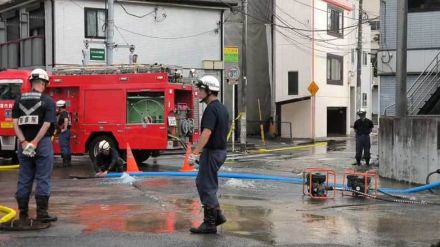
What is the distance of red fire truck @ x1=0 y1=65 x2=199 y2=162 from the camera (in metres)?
16.8

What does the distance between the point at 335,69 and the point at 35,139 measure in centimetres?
3254

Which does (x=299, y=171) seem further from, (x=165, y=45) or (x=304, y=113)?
(x=304, y=113)

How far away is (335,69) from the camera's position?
3853cm

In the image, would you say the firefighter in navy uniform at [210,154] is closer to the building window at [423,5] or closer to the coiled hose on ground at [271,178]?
the coiled hose on ground at [271,178]

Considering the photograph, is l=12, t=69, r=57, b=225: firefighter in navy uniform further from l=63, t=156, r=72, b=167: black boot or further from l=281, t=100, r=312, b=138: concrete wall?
l=281, t=100, r=312, b=138: concrete wall

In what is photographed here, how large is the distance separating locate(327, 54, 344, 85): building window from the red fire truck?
21.3 meters

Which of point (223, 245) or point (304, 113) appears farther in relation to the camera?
point (304, 113)

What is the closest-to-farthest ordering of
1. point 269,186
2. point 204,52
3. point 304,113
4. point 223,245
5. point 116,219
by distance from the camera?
point 223,245 → point 116,219 → point 269,186 → point 204,52 → point 304,113

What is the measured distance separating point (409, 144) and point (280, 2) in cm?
2360

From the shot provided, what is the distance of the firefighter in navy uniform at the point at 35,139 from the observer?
7.87 meters

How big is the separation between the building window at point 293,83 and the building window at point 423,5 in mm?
17598

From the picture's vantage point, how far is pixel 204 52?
99.5ft

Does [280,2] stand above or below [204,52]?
above

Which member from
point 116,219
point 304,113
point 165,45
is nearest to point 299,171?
point 116,219
